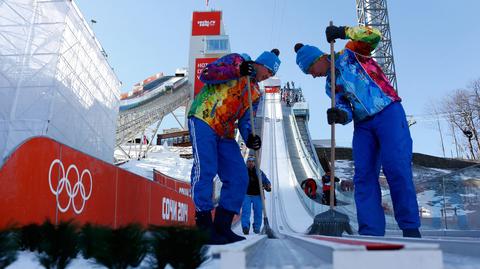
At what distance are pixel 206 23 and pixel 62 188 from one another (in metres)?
46.6

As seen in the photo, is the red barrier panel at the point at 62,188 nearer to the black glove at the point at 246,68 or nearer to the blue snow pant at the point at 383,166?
the black glove at the point at 246,68

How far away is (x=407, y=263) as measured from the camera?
86cm

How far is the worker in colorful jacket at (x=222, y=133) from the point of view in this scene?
319 centimetres

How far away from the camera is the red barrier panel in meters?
2.52

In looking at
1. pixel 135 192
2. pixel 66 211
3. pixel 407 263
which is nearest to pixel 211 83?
pixel 66 211

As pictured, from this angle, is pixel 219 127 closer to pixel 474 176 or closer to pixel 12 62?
pixel 474 176

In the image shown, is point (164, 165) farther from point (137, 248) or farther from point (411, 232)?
point (137, 248)

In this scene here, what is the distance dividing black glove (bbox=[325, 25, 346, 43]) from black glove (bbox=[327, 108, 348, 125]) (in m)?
0.77

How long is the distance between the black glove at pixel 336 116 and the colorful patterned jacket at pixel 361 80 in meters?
0.09

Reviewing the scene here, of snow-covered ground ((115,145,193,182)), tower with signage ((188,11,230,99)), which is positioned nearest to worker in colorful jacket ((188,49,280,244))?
snow-covered ground ((115,145,193,182))

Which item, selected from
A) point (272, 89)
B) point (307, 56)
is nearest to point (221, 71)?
point (307, 56)

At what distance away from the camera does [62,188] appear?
10.2 feet

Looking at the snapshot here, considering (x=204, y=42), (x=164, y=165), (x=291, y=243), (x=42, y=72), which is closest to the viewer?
(x=291, y=243)

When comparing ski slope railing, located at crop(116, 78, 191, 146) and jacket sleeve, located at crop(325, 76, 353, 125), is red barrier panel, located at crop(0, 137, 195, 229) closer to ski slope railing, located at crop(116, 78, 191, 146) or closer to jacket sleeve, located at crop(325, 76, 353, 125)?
jacket sleeve, located at crop(325, 76, 353, 125)
